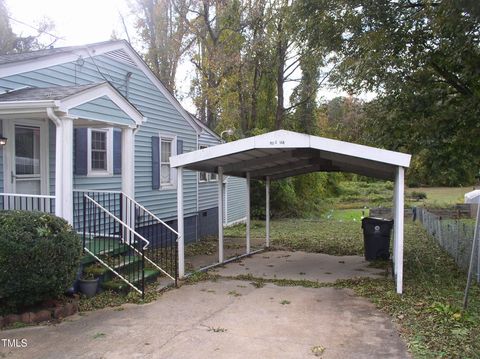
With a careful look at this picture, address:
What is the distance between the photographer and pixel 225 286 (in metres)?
7.82

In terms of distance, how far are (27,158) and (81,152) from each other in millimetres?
1206

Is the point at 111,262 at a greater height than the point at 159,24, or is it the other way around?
the point at 159,24

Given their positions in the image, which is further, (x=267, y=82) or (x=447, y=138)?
(x=267, y=82)

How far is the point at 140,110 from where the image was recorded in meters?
11.1

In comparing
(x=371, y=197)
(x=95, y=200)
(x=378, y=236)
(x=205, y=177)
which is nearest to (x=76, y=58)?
(x=95, y=200)

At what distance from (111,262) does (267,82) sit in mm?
17581

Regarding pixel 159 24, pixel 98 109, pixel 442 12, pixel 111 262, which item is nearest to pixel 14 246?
pixel 111 262

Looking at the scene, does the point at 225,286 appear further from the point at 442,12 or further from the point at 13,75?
the point at 442,12

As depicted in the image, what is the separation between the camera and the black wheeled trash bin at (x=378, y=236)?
34.3ft

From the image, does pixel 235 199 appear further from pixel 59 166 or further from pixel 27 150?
pixel 59 166

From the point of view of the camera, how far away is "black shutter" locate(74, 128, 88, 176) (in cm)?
875

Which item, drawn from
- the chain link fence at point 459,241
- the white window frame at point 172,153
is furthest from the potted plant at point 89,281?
the chain link fence at point 459,241

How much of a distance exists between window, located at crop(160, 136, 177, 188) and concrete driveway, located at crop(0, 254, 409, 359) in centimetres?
552

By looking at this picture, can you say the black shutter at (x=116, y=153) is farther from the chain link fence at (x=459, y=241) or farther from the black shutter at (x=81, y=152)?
the chain link fence at (x=459, y=241)
